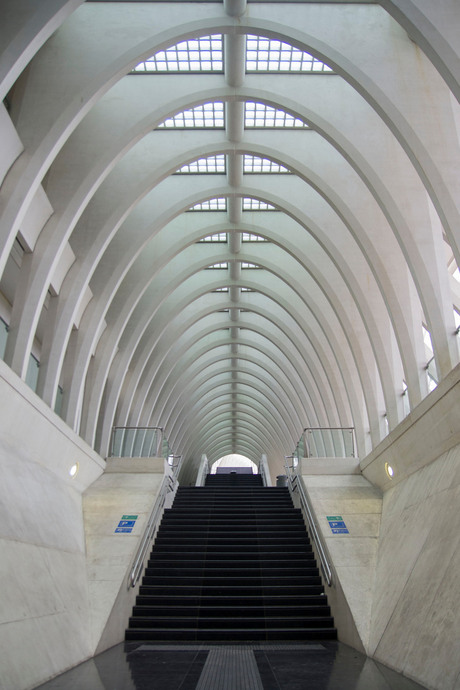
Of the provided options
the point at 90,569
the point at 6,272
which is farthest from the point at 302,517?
the point at 6,272

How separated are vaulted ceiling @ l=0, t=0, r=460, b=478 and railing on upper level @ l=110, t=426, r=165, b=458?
2.83 feet

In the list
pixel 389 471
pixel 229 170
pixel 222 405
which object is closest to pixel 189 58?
pixel 229 170

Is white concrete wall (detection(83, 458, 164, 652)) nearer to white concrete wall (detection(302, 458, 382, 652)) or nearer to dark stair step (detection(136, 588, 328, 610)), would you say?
dark stair step (detection(136, 588, 328, 610))

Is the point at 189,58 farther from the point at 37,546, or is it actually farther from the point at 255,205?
the point at 37,546

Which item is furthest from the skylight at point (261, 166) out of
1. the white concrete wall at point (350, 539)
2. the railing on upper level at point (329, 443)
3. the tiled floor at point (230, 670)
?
the tiled floor at point (230, 670)

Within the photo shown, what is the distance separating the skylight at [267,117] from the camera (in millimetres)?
18203

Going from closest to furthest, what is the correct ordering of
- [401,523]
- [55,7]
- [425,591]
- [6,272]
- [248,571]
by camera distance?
[425,591], [55,7], [401,523], [248,571], [6,272]

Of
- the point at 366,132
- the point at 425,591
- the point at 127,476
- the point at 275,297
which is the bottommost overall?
the point at 425,591

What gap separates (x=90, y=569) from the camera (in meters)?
11.3

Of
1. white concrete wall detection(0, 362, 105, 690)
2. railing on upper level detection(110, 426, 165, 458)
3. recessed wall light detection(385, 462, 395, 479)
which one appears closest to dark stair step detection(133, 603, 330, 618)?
white concrete wall detection(0, 362, 105, 690)

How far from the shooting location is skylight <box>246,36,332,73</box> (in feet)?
51.5

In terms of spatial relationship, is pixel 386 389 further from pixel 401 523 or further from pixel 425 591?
pixel 425 591

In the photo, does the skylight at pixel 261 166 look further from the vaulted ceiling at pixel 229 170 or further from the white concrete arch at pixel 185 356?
the white concrete arch at pixel 185 356

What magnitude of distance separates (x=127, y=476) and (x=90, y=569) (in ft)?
19.4
